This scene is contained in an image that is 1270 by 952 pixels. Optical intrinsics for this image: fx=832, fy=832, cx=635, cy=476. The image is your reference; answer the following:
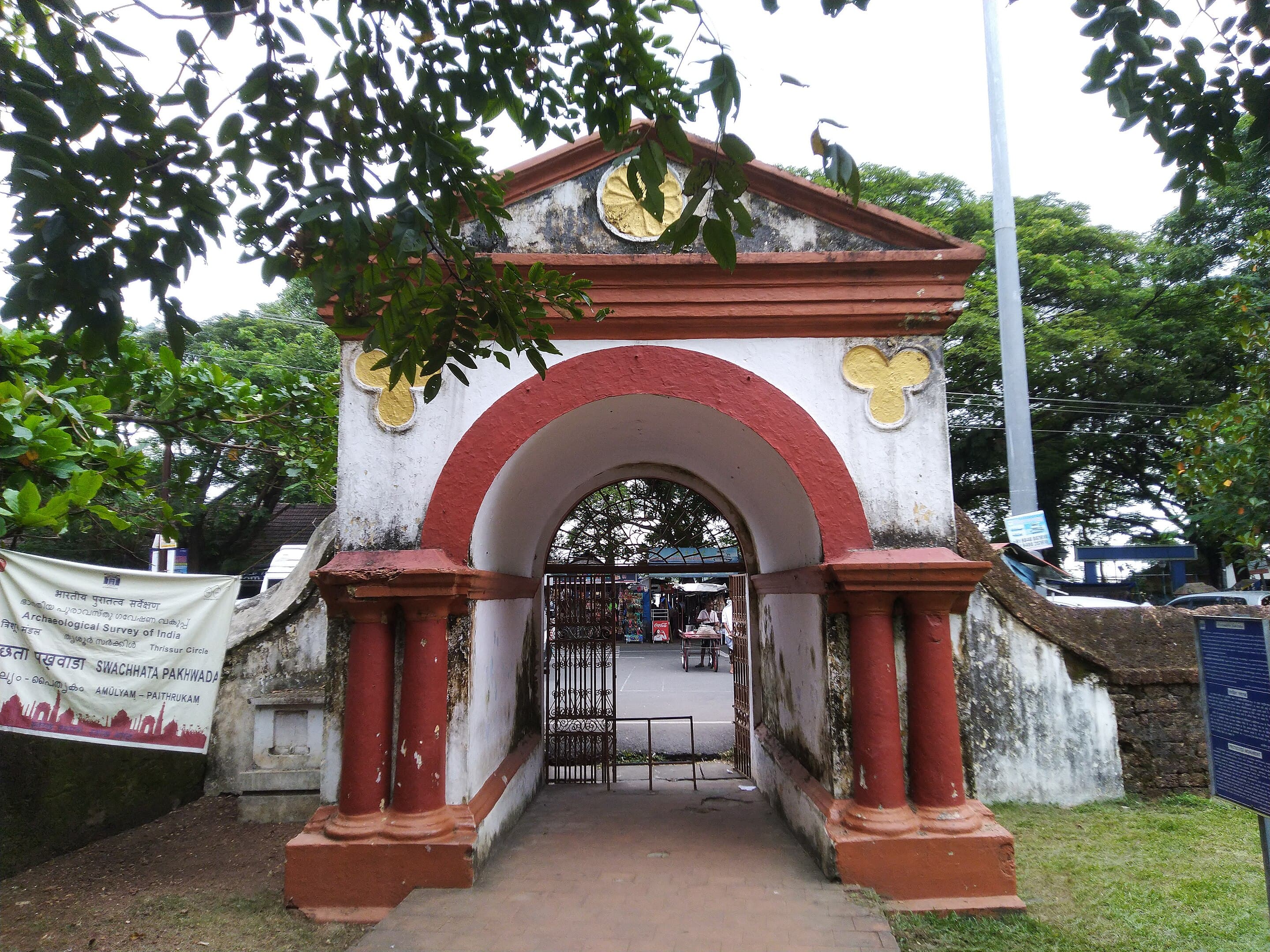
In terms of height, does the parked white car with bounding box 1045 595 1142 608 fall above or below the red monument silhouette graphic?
above

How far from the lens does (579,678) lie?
26.1 ft

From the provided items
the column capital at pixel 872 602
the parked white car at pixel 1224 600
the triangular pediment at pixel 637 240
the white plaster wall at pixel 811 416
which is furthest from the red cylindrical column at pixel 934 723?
the parked white car at pixel 1224 600

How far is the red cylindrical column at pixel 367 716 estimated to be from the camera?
433cm

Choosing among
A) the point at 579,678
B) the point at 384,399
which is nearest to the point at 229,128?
the point at 384,399

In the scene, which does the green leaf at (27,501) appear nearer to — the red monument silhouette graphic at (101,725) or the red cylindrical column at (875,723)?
the red monument silhouette graphic at (101,725)

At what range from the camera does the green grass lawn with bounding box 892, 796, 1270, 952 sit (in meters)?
3.86

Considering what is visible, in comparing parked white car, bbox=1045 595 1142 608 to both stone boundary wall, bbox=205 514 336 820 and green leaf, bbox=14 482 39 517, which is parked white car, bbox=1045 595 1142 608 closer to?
stone boundary wall, bbox=205 514 336 820

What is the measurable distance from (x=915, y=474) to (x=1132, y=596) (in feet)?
61.8

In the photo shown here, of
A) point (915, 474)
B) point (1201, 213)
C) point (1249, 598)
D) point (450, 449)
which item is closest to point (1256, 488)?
point (1249, 598)

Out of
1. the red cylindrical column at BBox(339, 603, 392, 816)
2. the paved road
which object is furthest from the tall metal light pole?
the red cylindrical column at BBox(339, 603, 392, 816)

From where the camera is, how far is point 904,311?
482cm

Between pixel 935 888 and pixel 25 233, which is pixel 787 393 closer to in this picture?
pixel 935 888

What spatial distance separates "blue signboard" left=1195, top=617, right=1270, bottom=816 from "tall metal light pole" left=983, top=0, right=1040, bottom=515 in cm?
728

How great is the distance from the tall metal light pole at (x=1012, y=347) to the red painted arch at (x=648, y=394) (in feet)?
21.6
